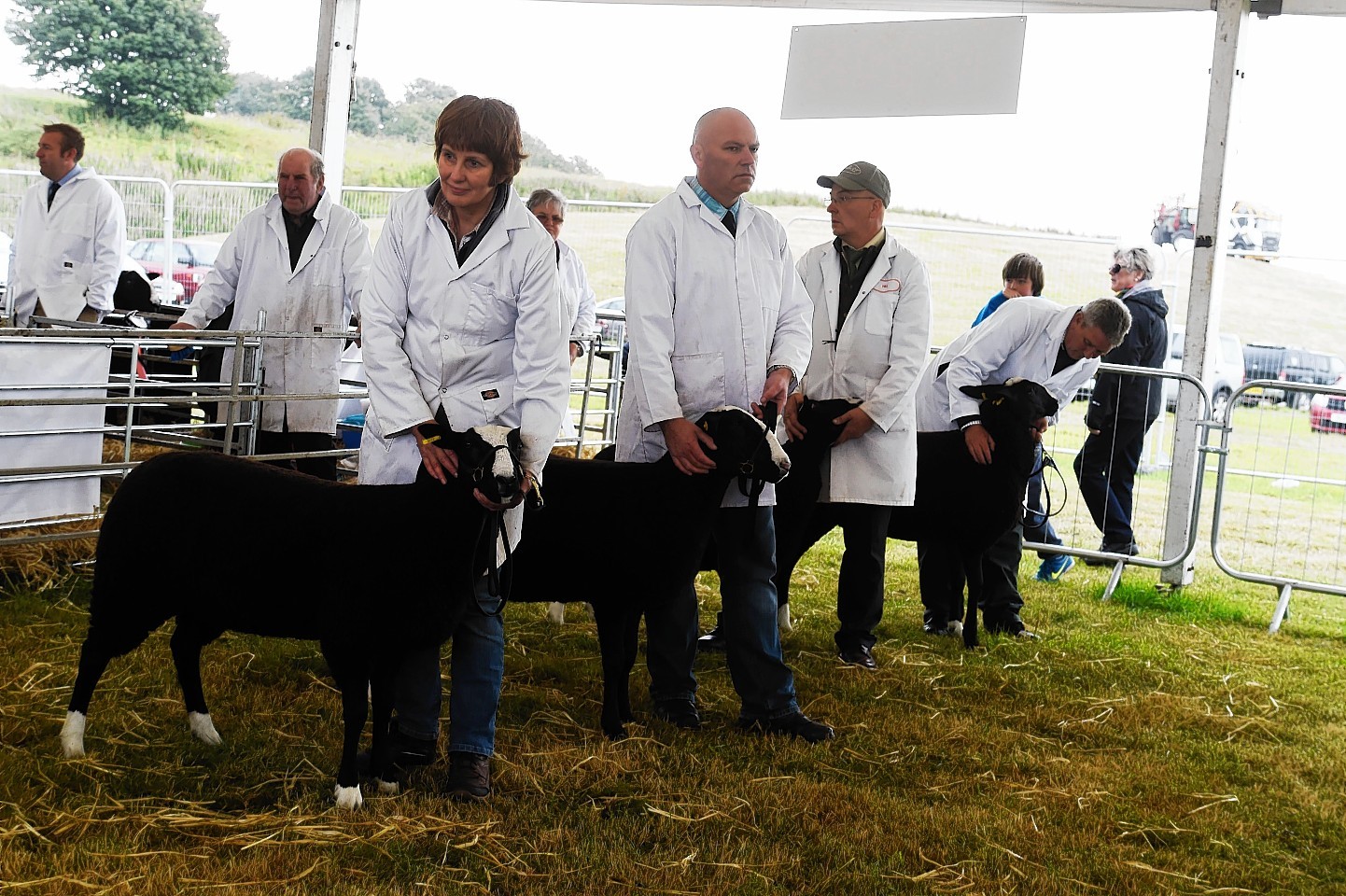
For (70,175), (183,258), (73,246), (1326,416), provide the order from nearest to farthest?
(73,246), (70,175), (1326,416), (183,258)

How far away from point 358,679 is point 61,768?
39.1 inches


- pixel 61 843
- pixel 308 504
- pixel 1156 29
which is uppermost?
pixel 1156 29

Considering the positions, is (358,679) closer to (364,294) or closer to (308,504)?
(308,504)

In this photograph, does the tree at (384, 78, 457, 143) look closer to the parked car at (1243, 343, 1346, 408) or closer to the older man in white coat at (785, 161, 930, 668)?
the parked car at (1243, 343, 1346, 408)

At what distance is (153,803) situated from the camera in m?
3.47

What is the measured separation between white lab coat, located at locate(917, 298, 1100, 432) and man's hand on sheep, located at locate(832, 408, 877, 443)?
1031 mm

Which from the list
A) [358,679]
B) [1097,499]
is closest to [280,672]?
[358,679]

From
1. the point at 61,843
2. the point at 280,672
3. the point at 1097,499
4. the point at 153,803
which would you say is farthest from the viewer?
the point at 1097,499

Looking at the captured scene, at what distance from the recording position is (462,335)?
359cm

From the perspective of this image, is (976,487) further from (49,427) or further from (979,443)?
(49,427)

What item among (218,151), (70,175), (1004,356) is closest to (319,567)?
(1004,356)

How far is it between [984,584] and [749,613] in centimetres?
283

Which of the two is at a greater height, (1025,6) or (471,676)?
(1025,6)

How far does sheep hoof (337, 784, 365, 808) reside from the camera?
11.4 feet
